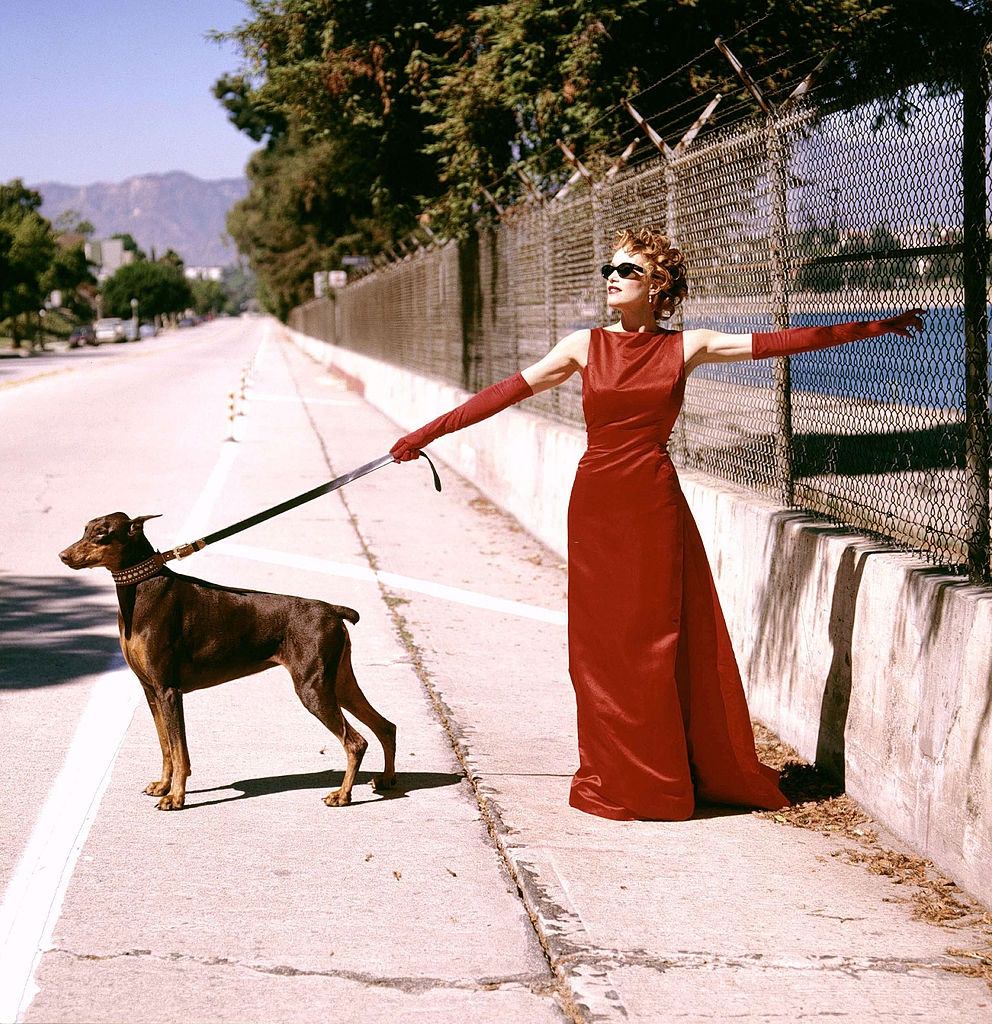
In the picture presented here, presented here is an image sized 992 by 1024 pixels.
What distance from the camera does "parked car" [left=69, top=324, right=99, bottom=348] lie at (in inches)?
4169

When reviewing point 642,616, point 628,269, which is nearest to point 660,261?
point 628,269

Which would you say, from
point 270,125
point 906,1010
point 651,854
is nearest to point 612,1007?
point 906,1010

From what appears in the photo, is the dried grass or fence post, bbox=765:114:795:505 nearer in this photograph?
the dried grass

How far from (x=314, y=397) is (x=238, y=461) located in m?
15.1

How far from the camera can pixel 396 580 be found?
34.4ft

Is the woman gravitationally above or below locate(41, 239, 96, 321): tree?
below

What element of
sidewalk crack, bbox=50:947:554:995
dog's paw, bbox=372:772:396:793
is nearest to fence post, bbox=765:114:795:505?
dog's paw, bbox=372:772:396:793

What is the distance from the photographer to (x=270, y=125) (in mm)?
68938

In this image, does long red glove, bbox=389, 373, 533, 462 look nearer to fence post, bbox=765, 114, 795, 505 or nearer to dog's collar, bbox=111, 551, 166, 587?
dog's collar, bbox=111, 551, 166, 587

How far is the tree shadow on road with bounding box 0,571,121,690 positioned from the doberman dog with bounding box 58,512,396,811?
2275 millimetres

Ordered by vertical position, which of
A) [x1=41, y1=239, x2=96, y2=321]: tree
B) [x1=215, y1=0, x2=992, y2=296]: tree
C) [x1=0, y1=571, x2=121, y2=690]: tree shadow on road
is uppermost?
[x1=41, y1=239, x2=96, y2=321]: tree

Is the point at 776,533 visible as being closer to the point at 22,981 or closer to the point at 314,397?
the point at 22,981

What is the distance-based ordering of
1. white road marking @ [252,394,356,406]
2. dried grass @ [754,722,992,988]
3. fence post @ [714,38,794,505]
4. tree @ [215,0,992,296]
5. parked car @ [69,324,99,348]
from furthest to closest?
parked car @ [69,324,99,348] < white road marking @ [252,394,356,406] < tree @ [215,0,992,296] < fence post @ [714,38,794,505] < dried grass @ [754,722,992,988]

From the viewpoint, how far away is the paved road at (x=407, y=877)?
3.83m
